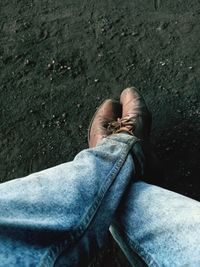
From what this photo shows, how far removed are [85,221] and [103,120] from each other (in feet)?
2.20

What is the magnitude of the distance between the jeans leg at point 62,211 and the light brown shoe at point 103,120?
0.31m

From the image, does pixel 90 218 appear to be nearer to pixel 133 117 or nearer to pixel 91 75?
pixel 133 117

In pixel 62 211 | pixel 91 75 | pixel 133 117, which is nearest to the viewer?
pixel 62 211

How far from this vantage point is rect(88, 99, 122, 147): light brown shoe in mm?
1759

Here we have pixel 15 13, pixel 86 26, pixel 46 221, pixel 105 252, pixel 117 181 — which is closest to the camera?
pixel 46 221

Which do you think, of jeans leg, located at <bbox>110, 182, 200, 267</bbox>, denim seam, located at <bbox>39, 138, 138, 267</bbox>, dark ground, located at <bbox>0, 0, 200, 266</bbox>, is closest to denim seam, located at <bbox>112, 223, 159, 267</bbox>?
jeans leg, located at <bbox>110, 182, 200, 267</bbox>

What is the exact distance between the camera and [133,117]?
180 cm

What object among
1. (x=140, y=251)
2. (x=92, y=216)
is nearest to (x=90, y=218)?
(x=92, y=216)

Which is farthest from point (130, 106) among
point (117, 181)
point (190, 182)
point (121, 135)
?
point (117, 181)

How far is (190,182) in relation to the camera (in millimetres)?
1683

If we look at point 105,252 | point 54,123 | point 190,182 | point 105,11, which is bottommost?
point 105,252

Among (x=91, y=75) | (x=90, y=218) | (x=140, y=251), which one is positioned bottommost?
(x=140, y=251)

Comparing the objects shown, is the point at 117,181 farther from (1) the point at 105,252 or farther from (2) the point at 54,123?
(2) the point at 54,123

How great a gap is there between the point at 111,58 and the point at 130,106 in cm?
34
